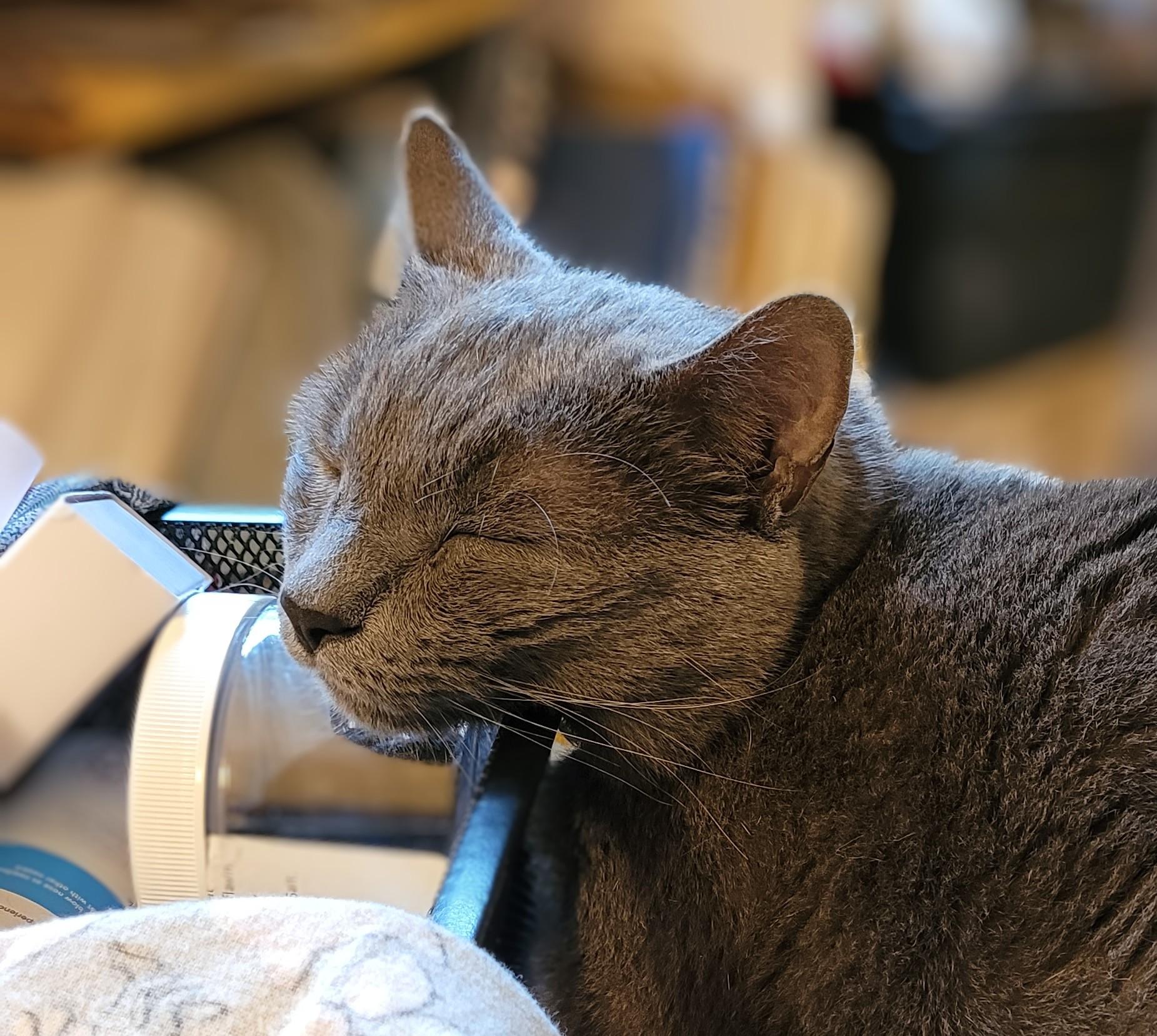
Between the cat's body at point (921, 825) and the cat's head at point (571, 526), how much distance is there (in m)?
0.05

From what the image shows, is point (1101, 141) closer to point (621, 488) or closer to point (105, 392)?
point (105, 392)

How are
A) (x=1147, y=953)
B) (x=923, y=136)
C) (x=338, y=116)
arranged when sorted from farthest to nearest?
(x=923, y=136) < (x=338, y=116) < (x=1147, y=953)

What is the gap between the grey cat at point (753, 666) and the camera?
1.54 ft

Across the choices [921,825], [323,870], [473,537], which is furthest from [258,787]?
[921,825]

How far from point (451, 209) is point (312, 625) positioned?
0.29 meters

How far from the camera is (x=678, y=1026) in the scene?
1.66 ft

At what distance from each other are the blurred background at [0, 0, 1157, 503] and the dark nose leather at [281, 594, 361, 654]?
0.26 metres

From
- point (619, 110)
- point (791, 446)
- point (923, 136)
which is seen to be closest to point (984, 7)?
point (923, 136)

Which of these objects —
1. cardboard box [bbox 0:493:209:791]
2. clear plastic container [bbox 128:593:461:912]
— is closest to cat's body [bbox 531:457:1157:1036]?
clear plastic container [bbox 128:593:461:912]

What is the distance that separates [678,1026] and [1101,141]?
301 centimetres

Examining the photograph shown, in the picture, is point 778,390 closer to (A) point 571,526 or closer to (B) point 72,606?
(A) point 571,526

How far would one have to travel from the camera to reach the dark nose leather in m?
0.49

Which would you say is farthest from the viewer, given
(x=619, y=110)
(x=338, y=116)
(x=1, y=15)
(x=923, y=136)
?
(x=923, y=136)

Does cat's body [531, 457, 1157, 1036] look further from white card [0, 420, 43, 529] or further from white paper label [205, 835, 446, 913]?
white card [0, 420, 43, 529]
